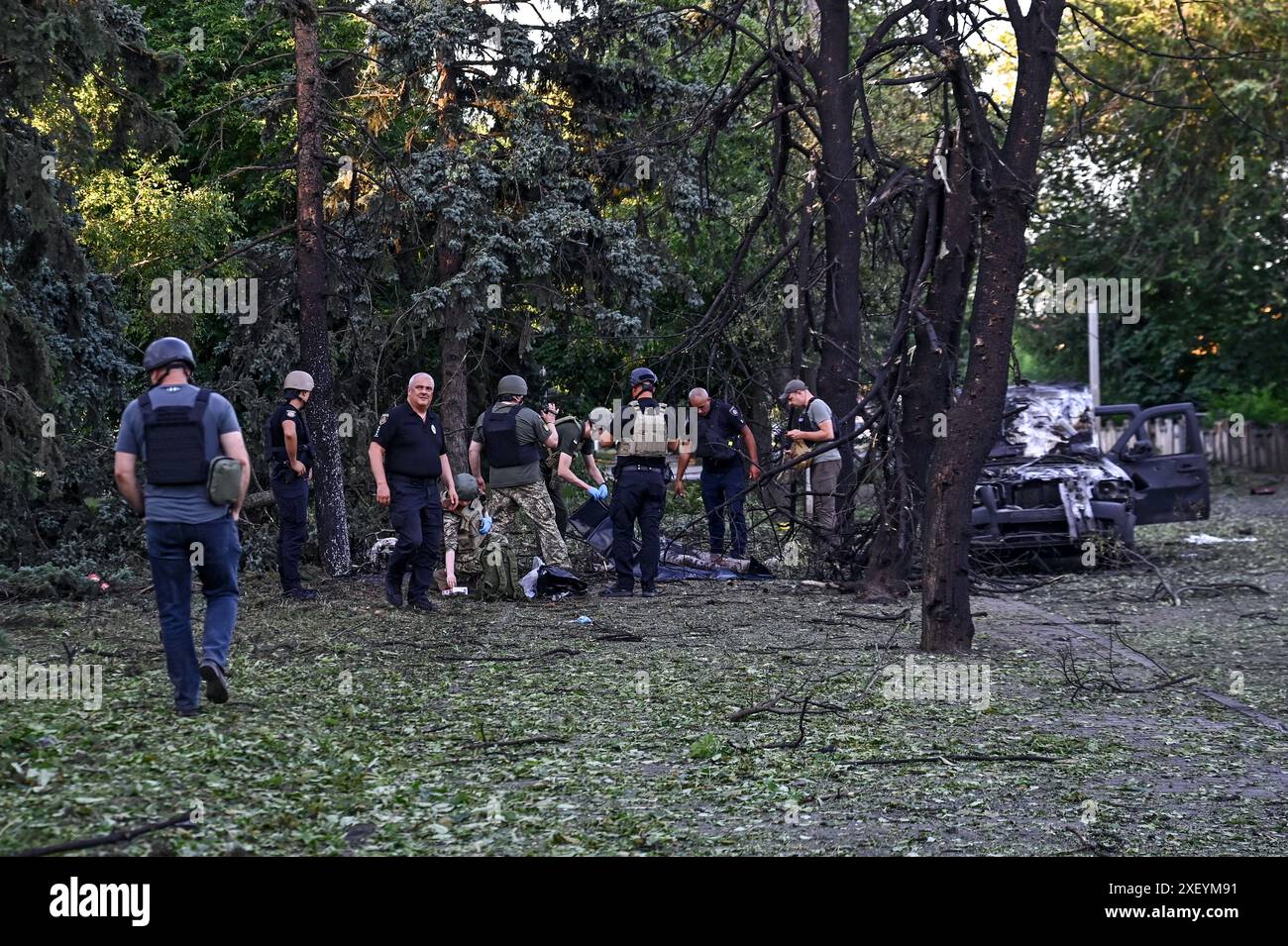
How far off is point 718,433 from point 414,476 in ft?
16.7

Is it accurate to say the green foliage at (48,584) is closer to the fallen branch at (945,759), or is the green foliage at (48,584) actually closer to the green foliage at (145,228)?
the green foliage at (145,228)

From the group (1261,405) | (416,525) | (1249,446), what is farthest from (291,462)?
(1249,446)

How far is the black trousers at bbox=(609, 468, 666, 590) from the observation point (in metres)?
15.3

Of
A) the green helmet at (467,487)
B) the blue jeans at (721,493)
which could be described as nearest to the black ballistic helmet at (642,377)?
the green helmet at (467,487)

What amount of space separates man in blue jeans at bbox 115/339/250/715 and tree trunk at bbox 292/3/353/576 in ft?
33.8

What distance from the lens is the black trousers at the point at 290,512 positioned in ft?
48.9

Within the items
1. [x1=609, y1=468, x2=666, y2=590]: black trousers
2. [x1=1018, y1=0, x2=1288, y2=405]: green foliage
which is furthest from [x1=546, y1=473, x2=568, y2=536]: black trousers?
[x1=1018, y1=0, x2=1288, y2=405]: green foliage

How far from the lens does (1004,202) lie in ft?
36.2

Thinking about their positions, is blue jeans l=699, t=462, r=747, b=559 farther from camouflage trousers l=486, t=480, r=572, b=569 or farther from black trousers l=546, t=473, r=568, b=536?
camouflage trousers l=486, t=480, r=572, b=569

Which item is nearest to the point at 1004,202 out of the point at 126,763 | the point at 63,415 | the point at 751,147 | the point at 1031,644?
the point at 1031,644

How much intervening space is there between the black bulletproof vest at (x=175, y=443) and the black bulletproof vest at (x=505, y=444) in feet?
22.8

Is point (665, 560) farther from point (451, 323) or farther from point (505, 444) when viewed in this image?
point (451, 323)

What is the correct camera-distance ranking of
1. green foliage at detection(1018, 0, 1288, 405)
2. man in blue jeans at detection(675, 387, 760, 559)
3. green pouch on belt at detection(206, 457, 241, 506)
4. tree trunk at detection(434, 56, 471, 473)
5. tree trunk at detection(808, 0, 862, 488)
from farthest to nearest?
1. green foliage at detection(1018, 0, 1288, 405)
2. tree trunk at detection(434, 56, 471, 473)
3. man in blue jeans at detection(675, 387, 760, 559)
4. tree trunk at detection(808, 0, 862, 488)
5. green pouch on belt at detection(206, 457, 241, 506)

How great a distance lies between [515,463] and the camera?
15.4 metres
